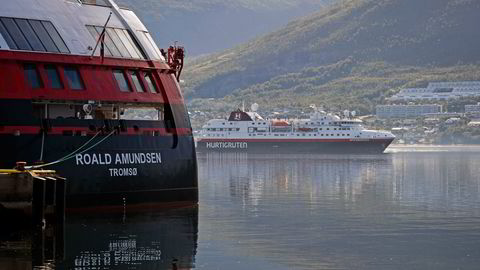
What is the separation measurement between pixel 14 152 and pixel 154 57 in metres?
8.75

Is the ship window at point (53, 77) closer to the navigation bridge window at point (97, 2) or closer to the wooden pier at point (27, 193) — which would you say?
the navigation bridge window at point (97, 2)

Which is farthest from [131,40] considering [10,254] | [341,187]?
[341,187]

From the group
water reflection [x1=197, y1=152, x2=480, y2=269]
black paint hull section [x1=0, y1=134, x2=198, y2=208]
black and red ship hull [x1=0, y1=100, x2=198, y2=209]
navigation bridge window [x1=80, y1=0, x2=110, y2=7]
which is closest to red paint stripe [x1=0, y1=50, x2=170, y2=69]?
black and red ship hull [x1=0, y1=100, x2=198, y2=209]

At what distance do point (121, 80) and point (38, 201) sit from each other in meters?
8.74

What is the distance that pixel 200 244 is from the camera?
39.3 metres

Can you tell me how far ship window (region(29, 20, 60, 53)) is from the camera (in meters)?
43.8

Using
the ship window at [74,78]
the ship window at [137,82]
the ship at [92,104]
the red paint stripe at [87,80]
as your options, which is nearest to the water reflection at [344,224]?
the ship at [92,104]

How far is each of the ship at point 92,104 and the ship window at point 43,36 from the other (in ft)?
0.14

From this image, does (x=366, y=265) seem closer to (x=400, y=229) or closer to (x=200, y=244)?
(x=200, y=244)

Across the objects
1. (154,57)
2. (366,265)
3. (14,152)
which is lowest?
(366,265)

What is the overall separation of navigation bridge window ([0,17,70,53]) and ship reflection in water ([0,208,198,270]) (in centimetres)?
583

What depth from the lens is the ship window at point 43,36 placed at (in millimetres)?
43812

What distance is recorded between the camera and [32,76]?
42.8 m

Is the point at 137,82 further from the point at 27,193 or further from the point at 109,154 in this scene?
the point at 27,193
